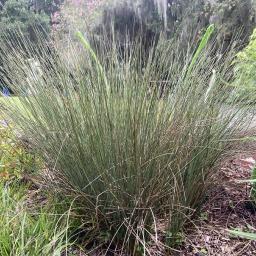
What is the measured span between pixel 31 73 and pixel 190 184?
941mm

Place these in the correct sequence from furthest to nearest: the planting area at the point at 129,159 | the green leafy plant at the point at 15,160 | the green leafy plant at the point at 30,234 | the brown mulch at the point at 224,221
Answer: the green leafy plant at the point at 15,160 < the brown mulch at the point at 224,221 < the planting area at the point at 129,159 < the green leafy plant at the point at 30,234

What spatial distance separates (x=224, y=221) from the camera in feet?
6.11

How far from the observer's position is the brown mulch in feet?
5.49

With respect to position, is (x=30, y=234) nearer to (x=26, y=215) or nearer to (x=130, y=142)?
(x=26, y=215)

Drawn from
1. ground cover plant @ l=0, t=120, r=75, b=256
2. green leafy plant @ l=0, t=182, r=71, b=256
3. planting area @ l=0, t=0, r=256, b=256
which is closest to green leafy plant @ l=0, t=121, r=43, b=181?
ground cover plant @ l=0, t=120, r=75, b=256

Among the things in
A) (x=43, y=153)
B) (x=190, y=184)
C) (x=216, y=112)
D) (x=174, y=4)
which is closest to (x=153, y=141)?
(x=190, y=184)

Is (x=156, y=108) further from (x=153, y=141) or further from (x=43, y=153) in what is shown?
(x=43, y=153)

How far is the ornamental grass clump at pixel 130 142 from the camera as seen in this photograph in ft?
5.11

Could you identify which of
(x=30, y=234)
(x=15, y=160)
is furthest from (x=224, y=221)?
(x=15, y=160)

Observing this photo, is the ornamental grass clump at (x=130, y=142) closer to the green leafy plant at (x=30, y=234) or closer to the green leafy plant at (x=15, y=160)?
the green leafy plant at (x=30, y=234)

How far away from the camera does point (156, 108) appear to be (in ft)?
5.41

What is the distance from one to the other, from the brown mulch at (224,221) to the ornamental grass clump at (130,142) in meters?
0.10

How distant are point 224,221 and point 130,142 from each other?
25.4 inches

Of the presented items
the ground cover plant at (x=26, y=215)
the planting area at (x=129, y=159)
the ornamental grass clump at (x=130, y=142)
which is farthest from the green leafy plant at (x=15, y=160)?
the ornamental grass clump at (x=130, y=142)
